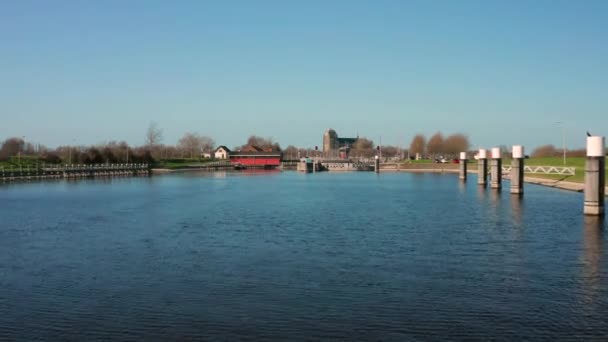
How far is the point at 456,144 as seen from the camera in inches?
6516

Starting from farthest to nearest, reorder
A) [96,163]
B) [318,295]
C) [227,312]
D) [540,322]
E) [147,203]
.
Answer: [96,163]
[147,203]
[318,295]
[227,312]
[540,322]

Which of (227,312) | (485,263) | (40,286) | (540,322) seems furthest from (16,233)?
(540,322)

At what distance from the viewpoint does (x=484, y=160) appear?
64.4 m

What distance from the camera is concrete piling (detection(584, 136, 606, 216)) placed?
30.5 meters

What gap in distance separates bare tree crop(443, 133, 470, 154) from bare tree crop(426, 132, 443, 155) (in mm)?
2550

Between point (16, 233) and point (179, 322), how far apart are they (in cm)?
1717

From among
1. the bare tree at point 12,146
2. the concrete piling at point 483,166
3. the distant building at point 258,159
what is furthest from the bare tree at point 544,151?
the bare tree at point 12,146

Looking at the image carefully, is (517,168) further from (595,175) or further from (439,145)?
(439,145)

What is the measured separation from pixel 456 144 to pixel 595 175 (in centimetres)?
13769

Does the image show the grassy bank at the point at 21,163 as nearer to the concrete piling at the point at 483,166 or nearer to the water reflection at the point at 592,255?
the concrete piling at the point at 483,166

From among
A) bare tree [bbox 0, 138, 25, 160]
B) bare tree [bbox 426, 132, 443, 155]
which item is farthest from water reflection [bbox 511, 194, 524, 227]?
bare tree [bbox 426, 132, 443, 155]

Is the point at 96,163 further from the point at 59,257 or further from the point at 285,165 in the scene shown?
the point at 59,257

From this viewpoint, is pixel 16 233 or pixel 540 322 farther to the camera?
pixel 16 233

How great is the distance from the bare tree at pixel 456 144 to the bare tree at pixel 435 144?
255 cm
